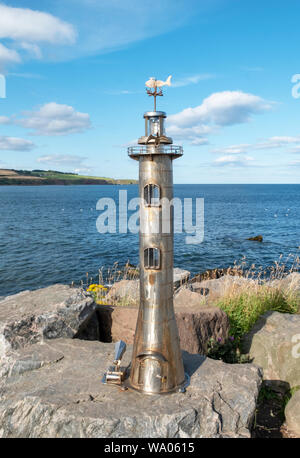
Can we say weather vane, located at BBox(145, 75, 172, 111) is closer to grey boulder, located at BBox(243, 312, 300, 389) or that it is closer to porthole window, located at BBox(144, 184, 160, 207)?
porthole window, located at BBox(144, 184, 160, 207)

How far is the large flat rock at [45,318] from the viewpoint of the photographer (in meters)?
8.61

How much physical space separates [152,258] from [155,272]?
29 centimetres

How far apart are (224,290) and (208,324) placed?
9.32 feet

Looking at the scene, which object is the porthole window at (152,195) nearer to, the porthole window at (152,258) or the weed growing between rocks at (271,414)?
the porthole window at (152,258)

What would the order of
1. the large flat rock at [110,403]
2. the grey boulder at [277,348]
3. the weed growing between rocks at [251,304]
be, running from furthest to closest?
the weed growing between rocks at [251,304] → the grey boulder at [277,348] → the large flat rock at [110,403]

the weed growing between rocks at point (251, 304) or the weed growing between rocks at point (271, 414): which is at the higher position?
the weed growing between rocks at point (251, 304)

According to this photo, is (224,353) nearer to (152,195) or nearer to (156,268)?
(156,268)

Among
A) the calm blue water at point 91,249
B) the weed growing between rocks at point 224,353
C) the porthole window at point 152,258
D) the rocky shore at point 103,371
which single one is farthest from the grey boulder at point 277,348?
the calm blue water at point 91,249

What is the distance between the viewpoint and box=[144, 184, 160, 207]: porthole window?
671cm

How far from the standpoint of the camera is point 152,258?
22.4ft

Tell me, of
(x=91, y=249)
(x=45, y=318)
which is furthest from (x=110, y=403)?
(x=91, y=249)

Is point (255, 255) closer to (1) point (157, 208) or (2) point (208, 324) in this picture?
(2) point (208, 324)

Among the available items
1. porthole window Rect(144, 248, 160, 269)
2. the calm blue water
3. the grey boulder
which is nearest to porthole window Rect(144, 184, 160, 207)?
porthole window Rect(144, 248, 160, 269)
